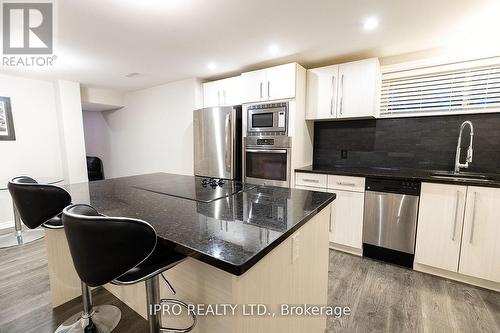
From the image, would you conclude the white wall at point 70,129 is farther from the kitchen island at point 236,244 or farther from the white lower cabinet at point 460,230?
the white lower cabinet at point 460,230

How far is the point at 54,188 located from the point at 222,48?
2.05 m

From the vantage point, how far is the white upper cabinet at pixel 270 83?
9.14ft

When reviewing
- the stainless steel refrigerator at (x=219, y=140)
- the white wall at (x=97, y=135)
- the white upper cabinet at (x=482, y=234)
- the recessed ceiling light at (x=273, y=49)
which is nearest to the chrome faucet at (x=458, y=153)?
the white upper cabinet at (x=482, y=234)

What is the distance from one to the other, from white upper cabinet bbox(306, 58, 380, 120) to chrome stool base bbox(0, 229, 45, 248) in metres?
4.00

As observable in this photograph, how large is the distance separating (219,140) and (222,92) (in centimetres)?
74

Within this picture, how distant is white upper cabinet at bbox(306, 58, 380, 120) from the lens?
260 centimetres

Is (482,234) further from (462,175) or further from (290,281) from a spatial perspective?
(290,281)

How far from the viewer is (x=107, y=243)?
0.83 meters

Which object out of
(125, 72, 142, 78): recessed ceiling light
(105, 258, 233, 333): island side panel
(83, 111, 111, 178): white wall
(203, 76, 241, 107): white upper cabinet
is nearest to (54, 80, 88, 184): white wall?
(125, 72, 142, 78): recessed ceiling light

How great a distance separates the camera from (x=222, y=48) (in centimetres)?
256

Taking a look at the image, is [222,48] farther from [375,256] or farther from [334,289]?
[375,256]

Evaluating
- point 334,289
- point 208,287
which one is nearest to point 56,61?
point 208,287

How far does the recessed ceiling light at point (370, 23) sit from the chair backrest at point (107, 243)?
2.26m

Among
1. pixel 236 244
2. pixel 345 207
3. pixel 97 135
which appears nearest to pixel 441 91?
pixel 345 207
